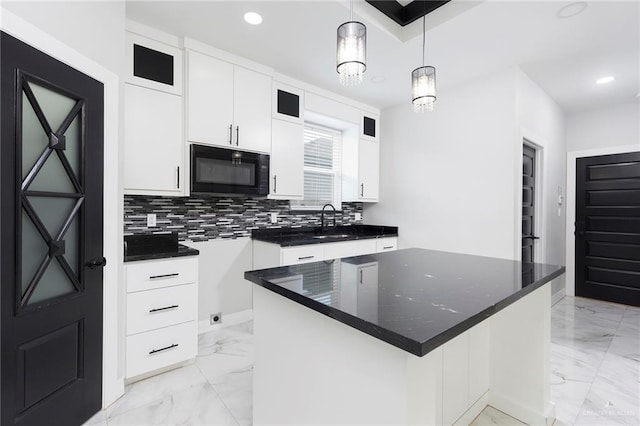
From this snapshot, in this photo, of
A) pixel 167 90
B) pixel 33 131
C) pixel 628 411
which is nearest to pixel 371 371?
pixel 33 131

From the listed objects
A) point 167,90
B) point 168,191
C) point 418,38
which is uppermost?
point 418,38

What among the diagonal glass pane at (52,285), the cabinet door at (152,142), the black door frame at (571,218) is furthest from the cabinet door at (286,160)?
the black door frame at (571,218)

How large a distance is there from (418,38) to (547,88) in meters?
2.19

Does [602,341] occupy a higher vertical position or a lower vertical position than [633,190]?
lower

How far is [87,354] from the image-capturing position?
173cm

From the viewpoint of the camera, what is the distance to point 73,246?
167 centimetres

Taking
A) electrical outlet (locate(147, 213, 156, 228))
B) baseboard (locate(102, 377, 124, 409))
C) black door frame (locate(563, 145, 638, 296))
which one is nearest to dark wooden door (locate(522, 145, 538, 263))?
black door frame (locate(563, 145, 638, 296))

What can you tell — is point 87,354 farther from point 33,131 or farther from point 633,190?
point 633,190

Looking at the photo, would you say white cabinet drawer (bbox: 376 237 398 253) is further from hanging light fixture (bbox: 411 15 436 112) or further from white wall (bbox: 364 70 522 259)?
hanging light fixture (bbox: 411 15 436 112)

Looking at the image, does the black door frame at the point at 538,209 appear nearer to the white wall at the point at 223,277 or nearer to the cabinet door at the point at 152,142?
the white wall at the point at 223,277

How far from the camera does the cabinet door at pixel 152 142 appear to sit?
2.29 meters

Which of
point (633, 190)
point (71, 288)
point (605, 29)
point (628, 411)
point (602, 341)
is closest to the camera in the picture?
point (71, 288)

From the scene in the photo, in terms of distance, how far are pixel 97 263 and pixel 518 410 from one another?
2.54 m

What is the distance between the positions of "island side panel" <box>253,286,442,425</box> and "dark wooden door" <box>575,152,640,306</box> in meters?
4.25
